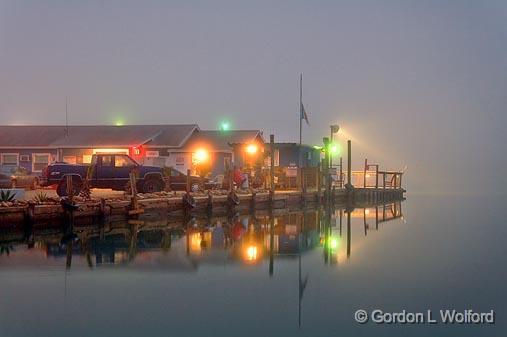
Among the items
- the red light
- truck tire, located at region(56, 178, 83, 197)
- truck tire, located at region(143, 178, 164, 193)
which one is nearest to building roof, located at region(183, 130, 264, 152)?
the red light

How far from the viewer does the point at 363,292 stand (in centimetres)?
1555

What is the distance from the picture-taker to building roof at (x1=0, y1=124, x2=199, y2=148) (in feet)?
160

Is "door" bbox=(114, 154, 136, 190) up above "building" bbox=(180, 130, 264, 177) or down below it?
below

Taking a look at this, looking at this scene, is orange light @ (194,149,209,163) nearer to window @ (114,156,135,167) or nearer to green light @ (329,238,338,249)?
window @ (114,156,135,167)

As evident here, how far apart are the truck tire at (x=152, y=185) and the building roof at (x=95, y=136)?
1584 cm

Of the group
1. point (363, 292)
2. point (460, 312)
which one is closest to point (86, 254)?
point (363, 292)

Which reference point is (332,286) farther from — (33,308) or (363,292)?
(33,308)

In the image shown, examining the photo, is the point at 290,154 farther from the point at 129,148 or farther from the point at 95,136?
the point at 95,136

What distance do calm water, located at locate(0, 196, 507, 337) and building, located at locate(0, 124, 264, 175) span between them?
778 inches

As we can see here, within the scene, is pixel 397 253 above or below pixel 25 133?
below

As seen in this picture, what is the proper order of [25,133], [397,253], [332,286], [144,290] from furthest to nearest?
[25,133]
[397,253]
[332,286]
[144,290]

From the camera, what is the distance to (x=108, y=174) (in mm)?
31797

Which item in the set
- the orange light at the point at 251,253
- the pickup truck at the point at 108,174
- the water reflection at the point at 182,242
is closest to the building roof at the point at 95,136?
the pickup truck at the point at 108,174

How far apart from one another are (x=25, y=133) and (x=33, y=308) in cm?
4092
